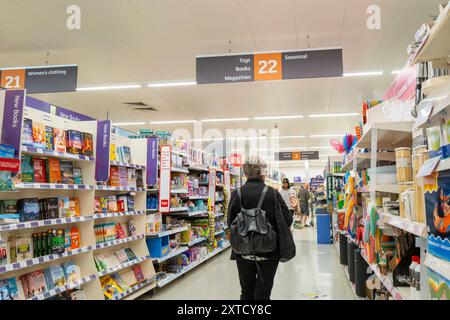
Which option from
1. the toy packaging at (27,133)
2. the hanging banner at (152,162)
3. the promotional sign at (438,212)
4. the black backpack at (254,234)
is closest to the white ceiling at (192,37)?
the hanging banner at (152,162)

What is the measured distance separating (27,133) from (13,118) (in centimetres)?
27

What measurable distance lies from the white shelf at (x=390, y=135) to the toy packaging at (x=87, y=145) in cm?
277

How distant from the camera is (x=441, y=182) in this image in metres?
1.39

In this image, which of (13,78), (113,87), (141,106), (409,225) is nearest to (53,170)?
(409,225)

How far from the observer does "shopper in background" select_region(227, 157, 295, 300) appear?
2.78 m

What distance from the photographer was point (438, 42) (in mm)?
1553

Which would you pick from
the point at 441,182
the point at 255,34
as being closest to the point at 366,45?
the point at 255,34

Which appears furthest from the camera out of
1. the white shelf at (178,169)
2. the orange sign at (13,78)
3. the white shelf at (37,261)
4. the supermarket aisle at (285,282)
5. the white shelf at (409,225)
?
the orange sign at (13,78)

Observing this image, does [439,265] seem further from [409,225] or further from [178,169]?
[178,169]

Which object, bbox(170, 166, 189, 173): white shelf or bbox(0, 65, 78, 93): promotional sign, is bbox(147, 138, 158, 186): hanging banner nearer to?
bbox(170, 166, 189, 173): white shelf

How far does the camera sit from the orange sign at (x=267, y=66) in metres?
6.36

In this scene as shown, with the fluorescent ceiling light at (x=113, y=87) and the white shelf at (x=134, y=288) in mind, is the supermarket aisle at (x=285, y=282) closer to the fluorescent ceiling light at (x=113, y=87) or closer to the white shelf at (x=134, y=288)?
the white shelf at (x=134, y=288)

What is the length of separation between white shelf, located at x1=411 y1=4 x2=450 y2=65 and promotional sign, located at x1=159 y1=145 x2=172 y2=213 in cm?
374
